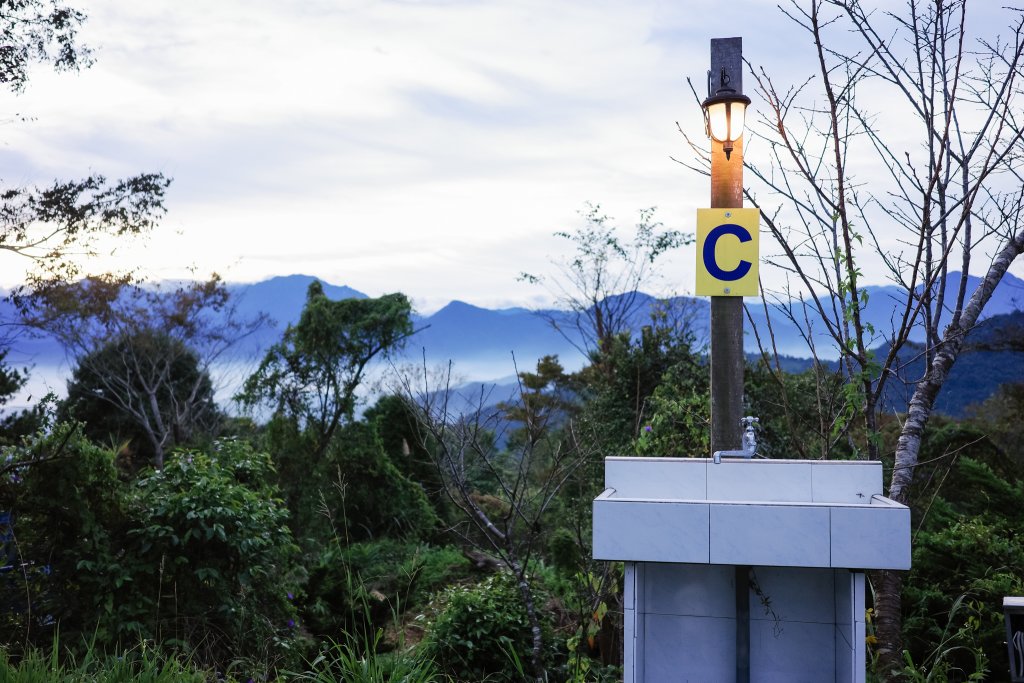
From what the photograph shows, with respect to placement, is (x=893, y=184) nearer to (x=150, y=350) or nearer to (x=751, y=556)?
(x=751, y=556)

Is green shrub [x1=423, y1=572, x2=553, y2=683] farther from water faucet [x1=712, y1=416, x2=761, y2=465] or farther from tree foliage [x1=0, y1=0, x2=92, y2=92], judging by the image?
tree foliage [x1=0, y1=0, x2=92, y2=92]

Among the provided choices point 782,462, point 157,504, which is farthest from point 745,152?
point 157,504

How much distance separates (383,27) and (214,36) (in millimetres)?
2866

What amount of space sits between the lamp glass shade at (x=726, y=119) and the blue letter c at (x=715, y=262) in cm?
43

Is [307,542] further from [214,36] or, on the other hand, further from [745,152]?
[745,152]

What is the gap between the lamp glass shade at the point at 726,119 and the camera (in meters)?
3.74

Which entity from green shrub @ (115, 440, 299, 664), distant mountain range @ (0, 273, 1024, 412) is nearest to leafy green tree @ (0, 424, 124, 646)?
green shrub @ (115, 440, 299, 664)

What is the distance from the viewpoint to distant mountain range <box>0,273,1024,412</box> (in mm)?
4477

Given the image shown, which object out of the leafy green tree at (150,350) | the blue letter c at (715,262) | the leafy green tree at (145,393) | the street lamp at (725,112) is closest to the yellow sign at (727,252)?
the blue letter c at (715,262)

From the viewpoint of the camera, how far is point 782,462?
3457 mm

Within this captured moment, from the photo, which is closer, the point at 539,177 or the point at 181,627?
the point at 181,627

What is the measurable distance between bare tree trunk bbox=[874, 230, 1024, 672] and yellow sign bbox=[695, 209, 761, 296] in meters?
1.05

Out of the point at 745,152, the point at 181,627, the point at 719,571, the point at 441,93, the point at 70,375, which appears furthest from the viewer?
the point at 70,375

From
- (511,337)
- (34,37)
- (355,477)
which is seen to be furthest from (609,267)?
(34,37)
